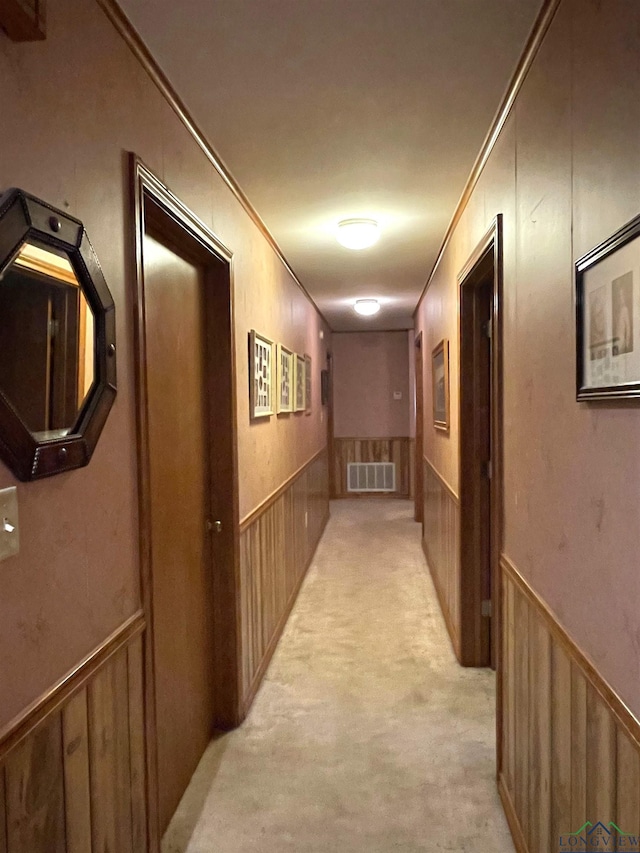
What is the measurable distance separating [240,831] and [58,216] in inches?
75.1

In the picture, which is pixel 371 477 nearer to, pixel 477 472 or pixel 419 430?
pixel 419 430

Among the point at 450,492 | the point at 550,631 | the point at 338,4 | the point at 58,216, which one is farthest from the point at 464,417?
the point at 58,216

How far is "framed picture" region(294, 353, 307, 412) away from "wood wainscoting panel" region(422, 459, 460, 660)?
1145 millimetres

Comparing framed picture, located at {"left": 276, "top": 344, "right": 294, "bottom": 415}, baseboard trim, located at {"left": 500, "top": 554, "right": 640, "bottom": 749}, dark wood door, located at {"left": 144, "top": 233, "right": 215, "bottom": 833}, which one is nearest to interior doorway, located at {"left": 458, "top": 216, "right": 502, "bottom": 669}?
framed picture, located at {"left": 276, "top": 344, "right": 294, "bottom": 415}

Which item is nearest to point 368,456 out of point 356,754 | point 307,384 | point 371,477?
point 371,477

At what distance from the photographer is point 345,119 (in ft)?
6.58

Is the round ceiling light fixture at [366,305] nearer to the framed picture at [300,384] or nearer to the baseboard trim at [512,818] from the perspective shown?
the framed picture at [300,384]

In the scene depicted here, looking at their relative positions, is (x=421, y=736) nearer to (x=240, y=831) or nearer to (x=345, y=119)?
(x=240, y=831)

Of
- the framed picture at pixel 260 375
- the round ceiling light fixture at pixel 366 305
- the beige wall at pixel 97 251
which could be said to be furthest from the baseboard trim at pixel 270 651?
the round ceiling light fixture at pixel 366 305

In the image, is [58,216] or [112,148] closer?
[58,216]

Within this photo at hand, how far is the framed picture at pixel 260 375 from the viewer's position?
286 cm

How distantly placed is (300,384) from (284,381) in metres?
0.83

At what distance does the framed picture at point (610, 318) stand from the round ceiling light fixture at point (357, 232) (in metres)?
1.93

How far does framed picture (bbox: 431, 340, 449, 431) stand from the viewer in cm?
362
